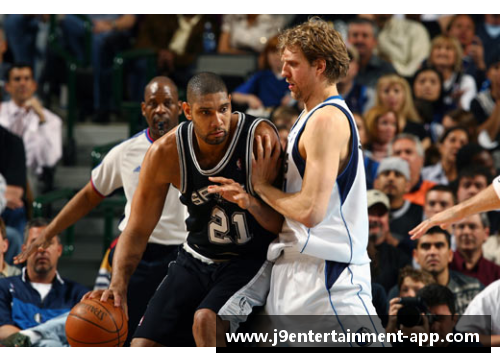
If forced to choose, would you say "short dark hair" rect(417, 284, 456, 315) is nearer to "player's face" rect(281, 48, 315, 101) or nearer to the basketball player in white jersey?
the basketball player in white jersey

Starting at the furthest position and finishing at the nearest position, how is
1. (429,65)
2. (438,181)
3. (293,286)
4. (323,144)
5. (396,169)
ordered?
(429,65)
(438,181)
(396,169)
(293,286)
(323,144)

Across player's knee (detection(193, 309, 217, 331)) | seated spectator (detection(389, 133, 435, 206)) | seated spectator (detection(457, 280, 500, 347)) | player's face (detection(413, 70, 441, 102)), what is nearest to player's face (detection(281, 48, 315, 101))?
player's knee (detection(193, 309, 217, 331))

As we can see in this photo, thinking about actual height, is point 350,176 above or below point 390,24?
below

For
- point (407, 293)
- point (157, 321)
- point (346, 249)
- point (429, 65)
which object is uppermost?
point (429, 65)

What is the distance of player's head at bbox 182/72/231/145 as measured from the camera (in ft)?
11.1

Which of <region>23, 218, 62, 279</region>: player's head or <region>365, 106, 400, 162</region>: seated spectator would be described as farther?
<region>365, 106, 400, 162</region>: seated spectator

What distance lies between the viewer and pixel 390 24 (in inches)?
314

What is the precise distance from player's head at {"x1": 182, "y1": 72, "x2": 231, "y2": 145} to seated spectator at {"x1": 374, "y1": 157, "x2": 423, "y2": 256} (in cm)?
320

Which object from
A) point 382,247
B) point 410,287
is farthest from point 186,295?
point 382,247

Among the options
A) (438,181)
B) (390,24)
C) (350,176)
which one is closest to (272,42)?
(390,24)

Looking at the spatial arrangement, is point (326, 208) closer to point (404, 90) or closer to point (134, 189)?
point (134, 189)

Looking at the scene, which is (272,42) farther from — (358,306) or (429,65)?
(358,306)

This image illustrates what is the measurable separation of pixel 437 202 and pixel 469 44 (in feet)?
8.39

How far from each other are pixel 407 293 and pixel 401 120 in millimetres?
2188
